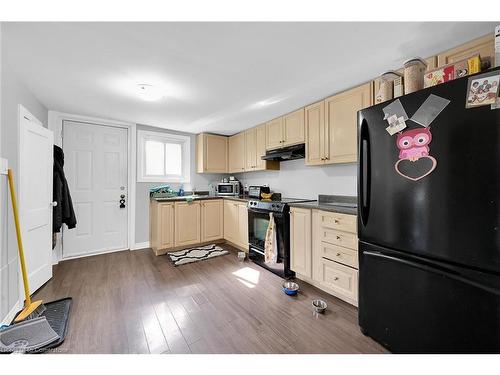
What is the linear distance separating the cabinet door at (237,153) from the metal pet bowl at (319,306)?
2.48m

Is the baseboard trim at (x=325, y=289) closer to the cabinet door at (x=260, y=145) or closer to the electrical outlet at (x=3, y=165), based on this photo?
the cabinet door at (x=260, y=145)

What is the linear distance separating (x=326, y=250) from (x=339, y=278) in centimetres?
27

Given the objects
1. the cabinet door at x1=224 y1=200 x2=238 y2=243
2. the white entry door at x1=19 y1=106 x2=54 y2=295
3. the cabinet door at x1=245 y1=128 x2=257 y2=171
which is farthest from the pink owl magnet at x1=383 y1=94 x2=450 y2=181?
the white entry door at x1=19 y1=106 x2=54 y2=295

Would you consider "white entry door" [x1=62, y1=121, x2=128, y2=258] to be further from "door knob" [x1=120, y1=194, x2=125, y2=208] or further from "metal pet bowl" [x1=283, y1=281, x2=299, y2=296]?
"metal pet bowl" [x1=283, y1=281, x2=299, y2=296]

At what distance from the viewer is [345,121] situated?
217 centimetres

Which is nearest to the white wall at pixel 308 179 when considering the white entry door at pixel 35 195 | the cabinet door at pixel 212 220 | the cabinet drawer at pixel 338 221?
the cabinet drawer at pixel 338 221

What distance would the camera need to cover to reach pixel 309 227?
225cm

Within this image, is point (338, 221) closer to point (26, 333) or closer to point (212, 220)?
point (212, 220)

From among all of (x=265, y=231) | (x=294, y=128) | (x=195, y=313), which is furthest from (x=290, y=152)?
(x=195, y=313)

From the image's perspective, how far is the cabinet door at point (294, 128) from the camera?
2.70 m

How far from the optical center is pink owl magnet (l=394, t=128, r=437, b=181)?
1.16 metres

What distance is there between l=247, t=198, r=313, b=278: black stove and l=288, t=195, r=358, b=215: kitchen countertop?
205 mm

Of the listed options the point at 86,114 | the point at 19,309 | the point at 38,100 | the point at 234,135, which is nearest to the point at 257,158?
the point at 234,135
